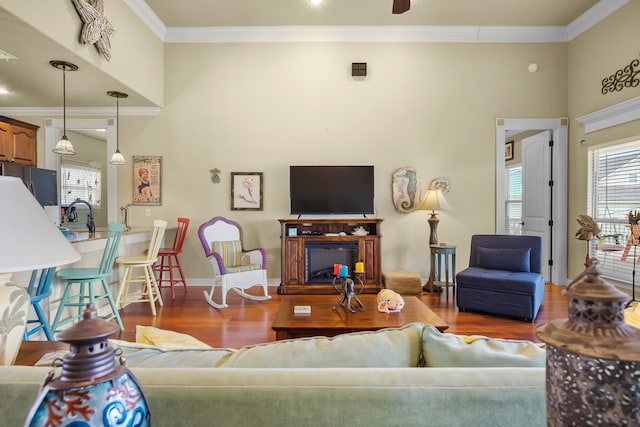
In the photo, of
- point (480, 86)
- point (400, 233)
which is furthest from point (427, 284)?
point (480, 86)

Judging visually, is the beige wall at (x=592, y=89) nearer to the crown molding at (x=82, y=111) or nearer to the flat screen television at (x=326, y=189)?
the flat screen television at (x=326, y=189)

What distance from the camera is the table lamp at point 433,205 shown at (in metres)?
4.78

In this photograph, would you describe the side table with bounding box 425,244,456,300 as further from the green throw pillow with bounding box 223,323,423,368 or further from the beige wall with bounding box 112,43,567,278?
the green throw pillow with bounding box 223,323,423,368

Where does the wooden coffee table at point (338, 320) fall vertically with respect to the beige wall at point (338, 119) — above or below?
below

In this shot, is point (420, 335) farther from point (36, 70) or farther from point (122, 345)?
point (36, 70)

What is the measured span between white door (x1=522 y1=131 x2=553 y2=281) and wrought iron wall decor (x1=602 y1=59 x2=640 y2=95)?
0.97 m

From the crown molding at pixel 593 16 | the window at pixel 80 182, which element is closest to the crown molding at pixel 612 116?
the crown molding at pixel 593 16

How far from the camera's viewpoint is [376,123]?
5129 millimetres

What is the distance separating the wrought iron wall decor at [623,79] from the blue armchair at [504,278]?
6.90ft

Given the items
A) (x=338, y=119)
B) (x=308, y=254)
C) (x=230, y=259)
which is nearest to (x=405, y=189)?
(x=338, y=119)

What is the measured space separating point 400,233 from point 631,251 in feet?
8.76

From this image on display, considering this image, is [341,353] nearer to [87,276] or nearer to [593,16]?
Answer: [87,276]

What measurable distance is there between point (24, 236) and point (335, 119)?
4574 mm

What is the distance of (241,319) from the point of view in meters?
3.66
